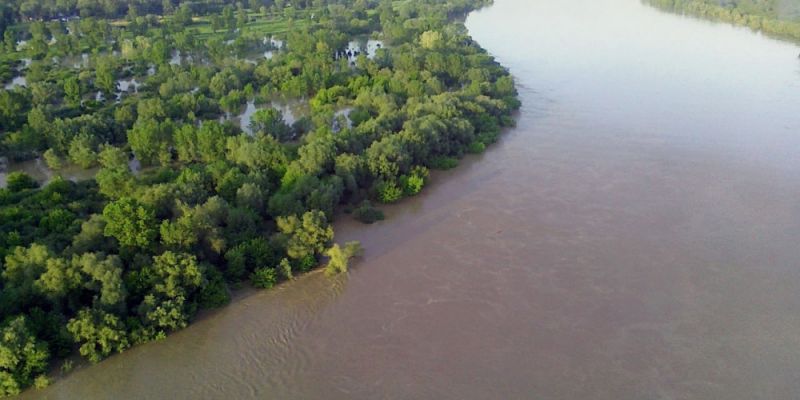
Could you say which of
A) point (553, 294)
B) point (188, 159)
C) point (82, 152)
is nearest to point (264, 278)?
point (553, 294)

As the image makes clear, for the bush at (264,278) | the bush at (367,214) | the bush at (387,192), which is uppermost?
the bush at (387,192)

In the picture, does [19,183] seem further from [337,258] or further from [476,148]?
[476,148]

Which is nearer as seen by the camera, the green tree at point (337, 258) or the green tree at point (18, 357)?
the green tree at point (18, 357)

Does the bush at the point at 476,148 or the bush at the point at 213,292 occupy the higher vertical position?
the bush at the point at 476,148

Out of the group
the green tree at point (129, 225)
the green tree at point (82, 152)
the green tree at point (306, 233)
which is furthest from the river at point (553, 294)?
the green tree at point (82, 152)

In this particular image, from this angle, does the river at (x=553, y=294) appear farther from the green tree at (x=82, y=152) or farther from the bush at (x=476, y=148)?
the green tree at (x=82, y=152)

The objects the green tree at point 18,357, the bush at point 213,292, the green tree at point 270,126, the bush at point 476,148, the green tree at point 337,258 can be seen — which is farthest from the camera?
the bush at point 476,148

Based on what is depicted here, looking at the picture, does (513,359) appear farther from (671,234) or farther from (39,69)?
(39,69)

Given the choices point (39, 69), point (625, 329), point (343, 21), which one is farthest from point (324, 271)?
point (343, 21)

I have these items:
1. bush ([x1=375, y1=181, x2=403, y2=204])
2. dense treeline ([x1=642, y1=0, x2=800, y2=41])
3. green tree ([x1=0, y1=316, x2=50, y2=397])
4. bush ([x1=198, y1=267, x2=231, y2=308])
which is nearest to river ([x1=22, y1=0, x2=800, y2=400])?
bush ([x1=198, y1=267, x2=231, y2=308])
